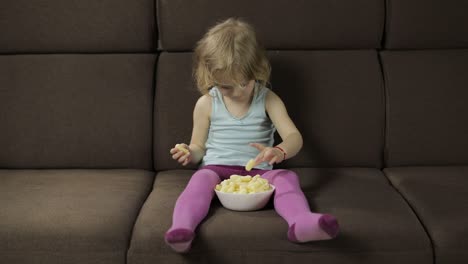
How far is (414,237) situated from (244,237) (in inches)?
16.5

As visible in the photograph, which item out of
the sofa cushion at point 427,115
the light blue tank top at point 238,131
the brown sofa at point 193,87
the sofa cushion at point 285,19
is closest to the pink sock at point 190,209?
the light blue tank top at point 238,131

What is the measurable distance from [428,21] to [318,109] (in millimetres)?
480

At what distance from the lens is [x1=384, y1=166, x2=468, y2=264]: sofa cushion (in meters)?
1.63

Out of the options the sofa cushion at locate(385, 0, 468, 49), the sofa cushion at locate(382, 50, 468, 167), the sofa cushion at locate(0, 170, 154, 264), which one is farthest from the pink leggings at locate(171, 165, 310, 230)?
the sofa cushion at locate(385, 0, 468, 49)

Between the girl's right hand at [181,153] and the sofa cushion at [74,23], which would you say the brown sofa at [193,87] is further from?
the girl's right hand at [181,153]

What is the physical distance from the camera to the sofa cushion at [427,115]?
7.23 feet

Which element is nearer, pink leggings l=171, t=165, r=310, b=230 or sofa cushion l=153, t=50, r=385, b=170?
pink leggings l=171, t=165, r=310, b=230

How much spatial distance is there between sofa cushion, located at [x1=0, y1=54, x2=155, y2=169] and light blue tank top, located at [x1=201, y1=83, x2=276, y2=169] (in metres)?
0.27

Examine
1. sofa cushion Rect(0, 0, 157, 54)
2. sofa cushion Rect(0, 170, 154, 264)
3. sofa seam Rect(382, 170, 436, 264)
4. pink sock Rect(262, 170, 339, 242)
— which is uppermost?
sofa cushion Rect(0, 0, 157, 54)

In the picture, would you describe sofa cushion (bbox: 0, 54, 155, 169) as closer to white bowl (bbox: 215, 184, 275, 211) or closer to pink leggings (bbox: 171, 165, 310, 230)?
pink leggings (bbox: 171, 165, 310, 230)

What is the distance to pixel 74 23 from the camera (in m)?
2.25

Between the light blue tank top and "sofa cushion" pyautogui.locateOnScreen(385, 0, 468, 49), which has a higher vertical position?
"sofa cushion" pyautogui.locateOnScreen(385, 0, 468, 49)

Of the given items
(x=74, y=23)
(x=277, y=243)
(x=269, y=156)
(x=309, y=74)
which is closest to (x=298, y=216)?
(x=277, y=243)

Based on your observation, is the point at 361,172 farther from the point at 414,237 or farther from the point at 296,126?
the point at 414,237
